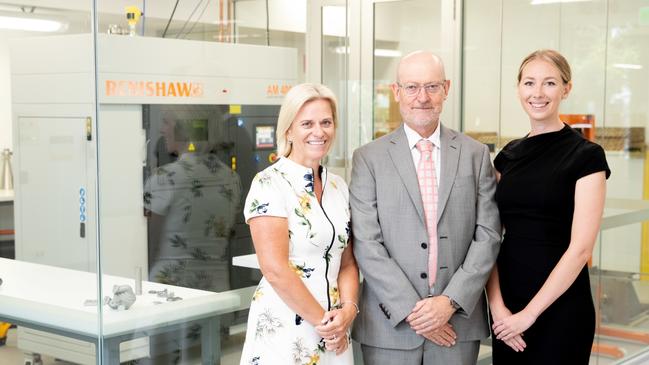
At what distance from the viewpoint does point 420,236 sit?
8.48 ft

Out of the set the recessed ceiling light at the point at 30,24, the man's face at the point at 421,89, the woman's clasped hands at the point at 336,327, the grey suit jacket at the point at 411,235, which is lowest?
the woman's clasped hands at the point at 336,327

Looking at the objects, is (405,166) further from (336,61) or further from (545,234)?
(336,61)

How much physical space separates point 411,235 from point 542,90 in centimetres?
61

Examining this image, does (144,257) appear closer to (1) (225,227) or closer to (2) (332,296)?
(1) (225,227)

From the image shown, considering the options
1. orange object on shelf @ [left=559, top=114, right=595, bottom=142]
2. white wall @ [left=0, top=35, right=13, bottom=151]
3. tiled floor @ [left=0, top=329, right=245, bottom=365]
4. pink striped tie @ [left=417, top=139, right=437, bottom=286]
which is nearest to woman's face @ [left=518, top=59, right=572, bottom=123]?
pink striped tie @ [left=417, top=139, right=437, bottom=286]

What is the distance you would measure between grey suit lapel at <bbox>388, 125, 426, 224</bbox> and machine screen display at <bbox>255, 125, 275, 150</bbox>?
2.53ft

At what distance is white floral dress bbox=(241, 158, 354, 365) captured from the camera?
7.91 feet

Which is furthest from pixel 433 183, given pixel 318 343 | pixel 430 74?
pixel 318 343

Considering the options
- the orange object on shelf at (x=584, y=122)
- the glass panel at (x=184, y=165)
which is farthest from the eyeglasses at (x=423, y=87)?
the orange object on shelf at (x=584, y=122)

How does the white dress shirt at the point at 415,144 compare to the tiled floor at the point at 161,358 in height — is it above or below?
above

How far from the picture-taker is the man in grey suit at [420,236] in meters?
2.56

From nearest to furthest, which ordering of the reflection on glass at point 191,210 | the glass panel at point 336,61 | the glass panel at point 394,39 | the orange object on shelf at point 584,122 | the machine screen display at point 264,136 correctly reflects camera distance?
the reflection on glass at point 191,210 → the machine screen display at point 264,136 → the glass panel at point 336,61 → the glass panel at point 394,39 → the orange object on shelf at point 584,122

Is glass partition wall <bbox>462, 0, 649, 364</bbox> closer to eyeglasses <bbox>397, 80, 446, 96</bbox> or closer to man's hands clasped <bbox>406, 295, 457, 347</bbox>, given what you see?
eyeglasses <bbox>397, 80, 446, 96</bbox>

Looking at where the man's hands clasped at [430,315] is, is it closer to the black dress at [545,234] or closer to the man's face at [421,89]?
the black dress at [545,234]
